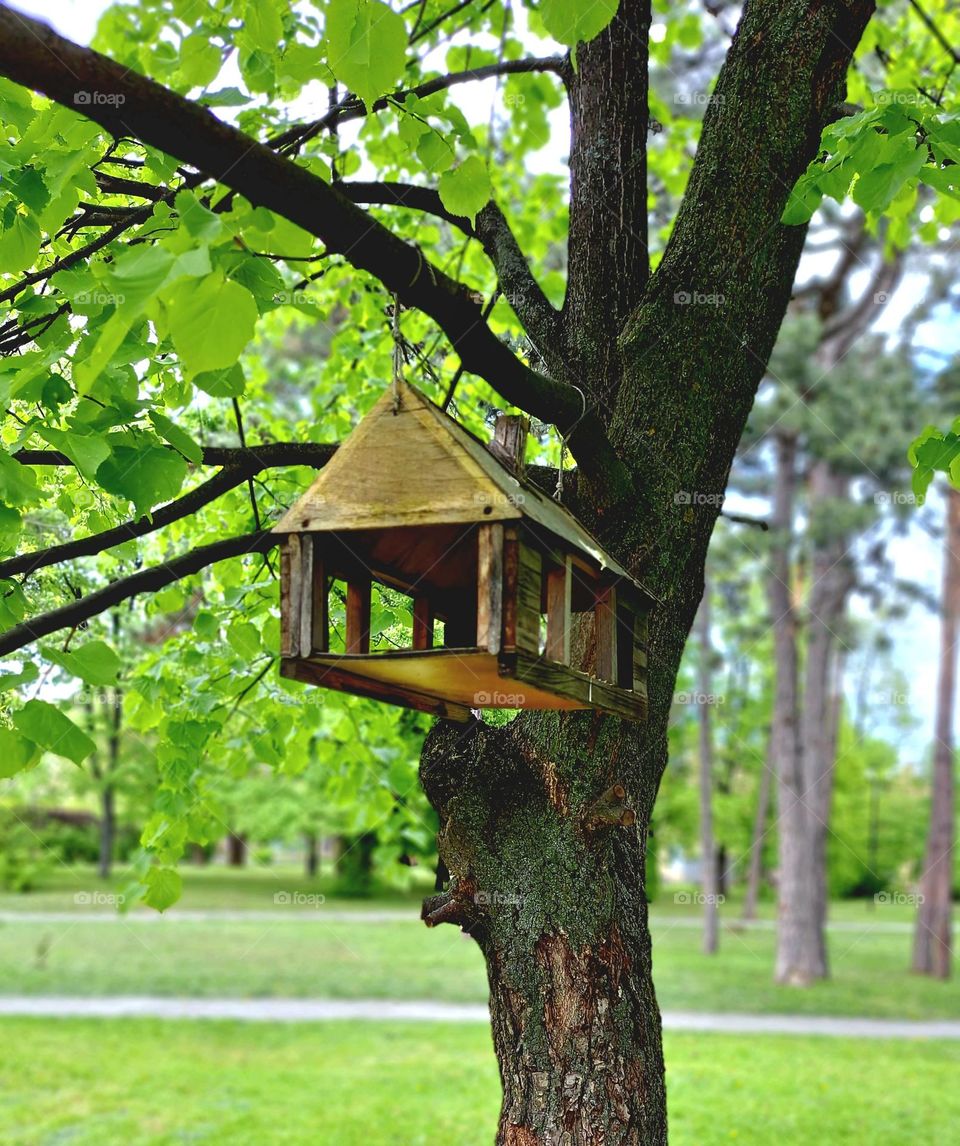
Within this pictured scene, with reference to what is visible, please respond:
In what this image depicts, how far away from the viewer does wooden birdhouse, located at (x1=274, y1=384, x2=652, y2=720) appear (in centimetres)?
232

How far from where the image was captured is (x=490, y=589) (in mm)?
2307

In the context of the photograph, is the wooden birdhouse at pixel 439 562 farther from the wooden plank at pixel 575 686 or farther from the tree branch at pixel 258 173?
the tree branch at pixel 258 173

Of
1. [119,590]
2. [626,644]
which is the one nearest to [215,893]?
[119,590]

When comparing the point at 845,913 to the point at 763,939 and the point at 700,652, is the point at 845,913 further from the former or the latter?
the point at 700,652

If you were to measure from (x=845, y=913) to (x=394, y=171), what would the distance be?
30.3 m

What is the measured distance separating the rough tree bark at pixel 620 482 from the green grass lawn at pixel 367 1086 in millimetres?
4965

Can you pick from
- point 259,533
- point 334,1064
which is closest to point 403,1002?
point 334,1064

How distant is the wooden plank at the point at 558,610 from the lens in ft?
8.43

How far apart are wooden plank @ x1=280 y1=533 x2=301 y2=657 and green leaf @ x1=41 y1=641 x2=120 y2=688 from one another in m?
0.46

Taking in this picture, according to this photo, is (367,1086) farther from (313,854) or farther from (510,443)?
(313,854)

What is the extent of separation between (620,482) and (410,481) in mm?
939

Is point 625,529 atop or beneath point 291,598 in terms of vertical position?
atop

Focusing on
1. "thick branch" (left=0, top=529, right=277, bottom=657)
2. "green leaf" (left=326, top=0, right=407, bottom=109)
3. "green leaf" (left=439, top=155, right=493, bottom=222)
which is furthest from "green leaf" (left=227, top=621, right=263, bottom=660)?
"green leaf" (left=326, top=0, right=407, bottom=109)

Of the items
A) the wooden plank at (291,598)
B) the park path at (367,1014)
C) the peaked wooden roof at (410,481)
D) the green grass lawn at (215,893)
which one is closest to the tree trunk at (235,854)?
the green grass lawn at (215,893)
